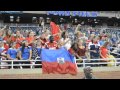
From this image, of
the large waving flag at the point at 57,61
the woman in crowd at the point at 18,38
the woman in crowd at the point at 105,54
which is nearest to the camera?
the large waving flag at the point at 57,61

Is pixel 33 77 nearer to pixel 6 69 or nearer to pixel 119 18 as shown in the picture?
pixel 6 69

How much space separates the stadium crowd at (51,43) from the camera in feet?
18.2

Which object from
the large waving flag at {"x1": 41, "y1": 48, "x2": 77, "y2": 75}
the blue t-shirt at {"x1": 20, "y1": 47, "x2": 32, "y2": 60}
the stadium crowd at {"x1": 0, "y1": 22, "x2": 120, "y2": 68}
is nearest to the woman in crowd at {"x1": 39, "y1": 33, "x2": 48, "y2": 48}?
the stadium crowd at {"x1": 0, "y1": 22, "x2": 120, "y2": 68}

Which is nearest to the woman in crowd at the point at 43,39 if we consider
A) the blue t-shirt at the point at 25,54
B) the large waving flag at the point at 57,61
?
the large waving flag at the point at 57,61

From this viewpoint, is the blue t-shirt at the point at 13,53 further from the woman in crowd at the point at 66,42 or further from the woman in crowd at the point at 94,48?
the woman in crowd at the point at 94,48

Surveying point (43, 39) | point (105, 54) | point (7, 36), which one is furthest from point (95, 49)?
point (7, 36)

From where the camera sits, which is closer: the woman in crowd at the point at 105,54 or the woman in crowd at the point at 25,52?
the woman in crowd at the point at 25,52

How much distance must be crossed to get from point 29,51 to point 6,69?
1.32ft

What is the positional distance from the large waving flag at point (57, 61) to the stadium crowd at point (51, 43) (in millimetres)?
83

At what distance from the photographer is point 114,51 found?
5859mm

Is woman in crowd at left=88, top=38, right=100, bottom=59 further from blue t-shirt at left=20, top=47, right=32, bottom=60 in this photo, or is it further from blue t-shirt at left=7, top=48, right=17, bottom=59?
blue t-shirt at left=7, top=48, right=17, bottom=59

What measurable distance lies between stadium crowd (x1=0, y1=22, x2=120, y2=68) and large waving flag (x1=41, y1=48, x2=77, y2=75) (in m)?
0.08
